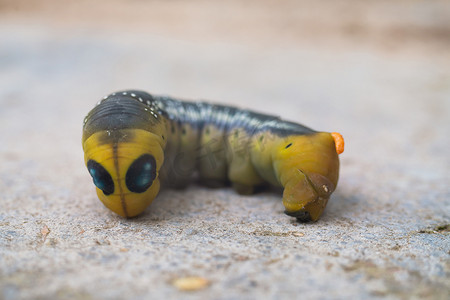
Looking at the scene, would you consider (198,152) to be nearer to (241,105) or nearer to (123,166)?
(123,166)

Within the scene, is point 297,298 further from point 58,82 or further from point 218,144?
point 58,82

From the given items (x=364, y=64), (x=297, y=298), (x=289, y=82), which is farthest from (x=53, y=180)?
(x=364, y=64)

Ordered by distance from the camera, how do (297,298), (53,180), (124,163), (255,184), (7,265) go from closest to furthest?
(297,298)
(7,265)
(124,163)
(255,184)
(53,180)

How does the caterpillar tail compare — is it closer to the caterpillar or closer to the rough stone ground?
the caterpillar

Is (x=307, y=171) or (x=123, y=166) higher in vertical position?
(x=123, y=166)

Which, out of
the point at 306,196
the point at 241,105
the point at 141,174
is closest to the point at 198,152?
the point at 141,174
